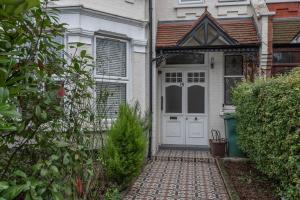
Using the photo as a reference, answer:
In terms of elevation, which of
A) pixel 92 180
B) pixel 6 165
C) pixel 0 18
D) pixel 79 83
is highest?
pixel 0 18

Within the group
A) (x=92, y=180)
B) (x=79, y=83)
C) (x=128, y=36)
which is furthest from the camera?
(x=128, y=36)

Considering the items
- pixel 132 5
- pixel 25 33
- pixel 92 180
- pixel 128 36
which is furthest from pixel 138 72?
pixel 25 33

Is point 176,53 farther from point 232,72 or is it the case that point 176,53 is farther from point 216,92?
point 232,72

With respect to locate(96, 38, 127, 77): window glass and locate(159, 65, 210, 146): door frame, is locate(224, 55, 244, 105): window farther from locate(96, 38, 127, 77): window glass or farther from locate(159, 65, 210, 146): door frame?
locate(96, 38, 127, 77): window glass

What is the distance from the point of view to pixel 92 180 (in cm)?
370

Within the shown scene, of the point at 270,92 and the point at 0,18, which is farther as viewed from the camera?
the point at 270,92

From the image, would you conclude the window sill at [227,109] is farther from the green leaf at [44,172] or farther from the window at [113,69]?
the green leaf at [44,172]

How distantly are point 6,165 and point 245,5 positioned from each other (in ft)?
32.9

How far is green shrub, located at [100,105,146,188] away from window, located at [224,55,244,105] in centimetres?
494

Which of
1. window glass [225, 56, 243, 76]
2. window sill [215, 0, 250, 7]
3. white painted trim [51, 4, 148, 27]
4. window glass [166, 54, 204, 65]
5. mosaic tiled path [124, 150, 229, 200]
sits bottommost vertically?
mosaic tiled path [124, 150, 229, 200]

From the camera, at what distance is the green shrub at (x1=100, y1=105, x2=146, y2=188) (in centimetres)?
607

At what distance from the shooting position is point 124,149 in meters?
6.18

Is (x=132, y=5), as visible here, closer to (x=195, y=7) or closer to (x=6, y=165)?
(x=195, y=7)

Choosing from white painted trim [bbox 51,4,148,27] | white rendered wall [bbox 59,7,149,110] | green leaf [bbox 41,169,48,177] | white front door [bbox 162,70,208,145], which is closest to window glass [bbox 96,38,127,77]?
white rendered wall [bbox 59,7,149,110]
